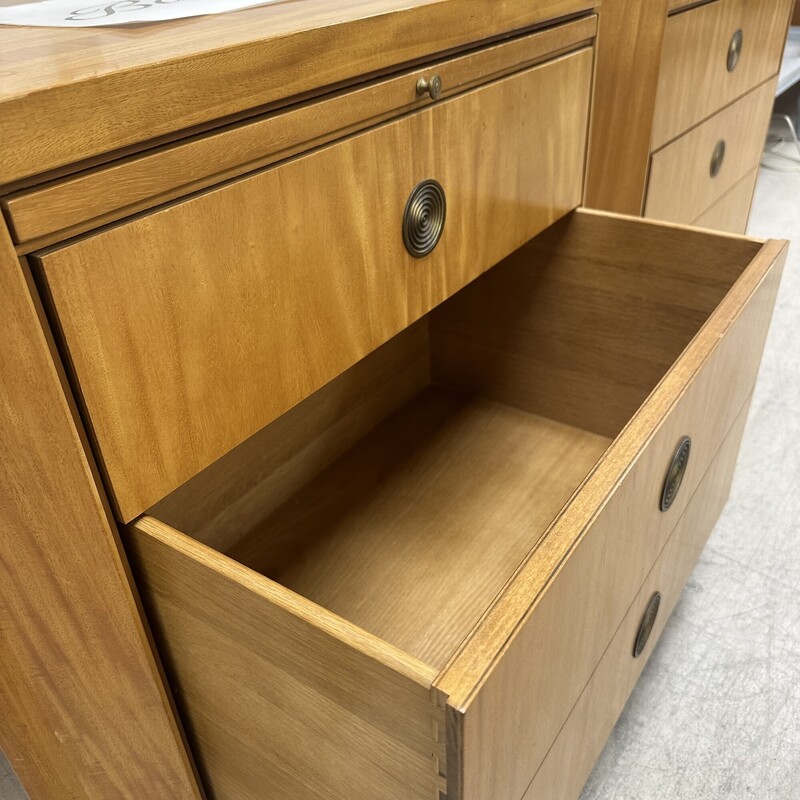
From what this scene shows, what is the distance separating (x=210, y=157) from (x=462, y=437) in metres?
0.55

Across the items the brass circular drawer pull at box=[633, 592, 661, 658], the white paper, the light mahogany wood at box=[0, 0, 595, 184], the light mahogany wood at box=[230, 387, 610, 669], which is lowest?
the brass circular drawer pull at box=[633, 592, 661, 658]

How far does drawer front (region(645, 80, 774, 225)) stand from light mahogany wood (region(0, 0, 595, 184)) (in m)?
0.55

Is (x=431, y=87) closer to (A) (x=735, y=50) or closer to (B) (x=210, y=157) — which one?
(B) (x=210, y=157)

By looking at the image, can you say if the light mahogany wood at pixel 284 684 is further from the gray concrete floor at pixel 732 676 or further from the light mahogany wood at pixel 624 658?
the gray concrete floor at pixel 732 676

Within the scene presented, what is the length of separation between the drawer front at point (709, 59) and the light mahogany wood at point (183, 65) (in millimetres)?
462

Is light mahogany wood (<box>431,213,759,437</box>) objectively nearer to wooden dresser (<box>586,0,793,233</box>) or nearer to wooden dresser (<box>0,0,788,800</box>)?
wooden dresser (<box>0,0,788,800</box>)

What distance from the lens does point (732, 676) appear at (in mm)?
803

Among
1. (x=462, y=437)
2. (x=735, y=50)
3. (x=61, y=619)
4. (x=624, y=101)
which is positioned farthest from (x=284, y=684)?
(x=735, y=50)

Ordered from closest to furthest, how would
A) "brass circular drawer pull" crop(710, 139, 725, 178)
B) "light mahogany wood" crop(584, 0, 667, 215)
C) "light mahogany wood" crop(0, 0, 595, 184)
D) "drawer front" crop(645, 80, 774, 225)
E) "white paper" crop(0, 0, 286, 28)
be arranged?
"light mahogany wood" crop(0, 0, 595, 184), "white paper" crop(0, 0, 286, 28), "light mahogany wood" crop(584, 0, 667, 215), "drawer front" crop(645, 80, 774, 225), "brass circular drawer pull" crop(710, 139, 725, 178)

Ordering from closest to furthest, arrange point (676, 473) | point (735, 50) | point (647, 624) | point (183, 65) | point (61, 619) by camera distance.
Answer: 1. point (183, 65)
2. point (61, 619)
3. point (676, 473)
4. point (647, 624)
5. point (735, 50)

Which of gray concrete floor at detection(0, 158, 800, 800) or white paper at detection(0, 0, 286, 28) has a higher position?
white paper at detection(0, 0, 286, 28)

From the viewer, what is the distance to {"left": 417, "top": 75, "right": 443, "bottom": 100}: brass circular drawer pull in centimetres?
46

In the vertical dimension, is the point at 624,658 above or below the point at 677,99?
below

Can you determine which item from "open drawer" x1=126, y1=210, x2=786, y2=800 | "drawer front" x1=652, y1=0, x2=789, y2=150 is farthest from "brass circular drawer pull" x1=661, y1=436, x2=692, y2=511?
"drawer front" x1=652, y1=0, x2=789, y2=150
